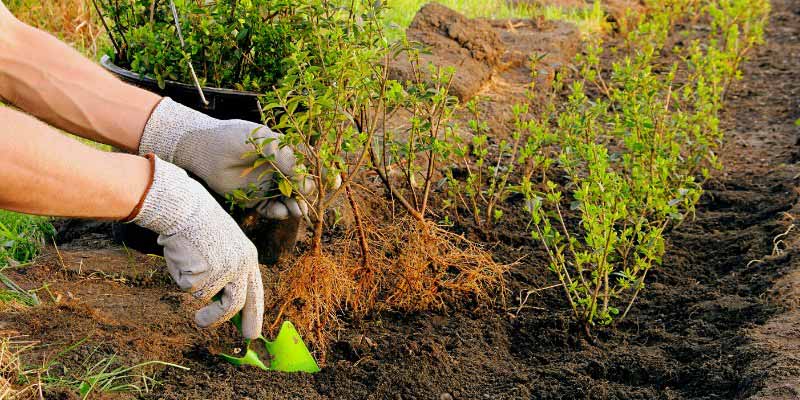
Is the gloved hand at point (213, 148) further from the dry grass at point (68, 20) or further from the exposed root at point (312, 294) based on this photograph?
the dry grass at point (68, 20)

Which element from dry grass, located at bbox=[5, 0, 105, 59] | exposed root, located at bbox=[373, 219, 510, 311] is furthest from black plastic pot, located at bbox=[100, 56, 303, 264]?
dry grass, located at bbox=[5, 0, 105, 59]

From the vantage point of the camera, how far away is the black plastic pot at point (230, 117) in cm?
259

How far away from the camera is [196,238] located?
6.50 feet

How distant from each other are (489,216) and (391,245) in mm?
691

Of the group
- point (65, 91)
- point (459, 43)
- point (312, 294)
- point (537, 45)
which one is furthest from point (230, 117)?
point (537, 45)

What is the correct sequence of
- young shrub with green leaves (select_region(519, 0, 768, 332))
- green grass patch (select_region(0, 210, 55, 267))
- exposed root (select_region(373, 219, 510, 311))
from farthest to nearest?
1. green grass patch (select_region(0, 210, 55, 267))
2. exposed root (select_region(373, 219, 510, 311))
3. young shrub with green leaves (select_region(519, 0, 768, 332))

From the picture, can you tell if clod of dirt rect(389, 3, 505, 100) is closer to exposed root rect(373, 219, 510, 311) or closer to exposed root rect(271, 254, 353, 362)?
exposed root rect(373, 219, 510, 311)

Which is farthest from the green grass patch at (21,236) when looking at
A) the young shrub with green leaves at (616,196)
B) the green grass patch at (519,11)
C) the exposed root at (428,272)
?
the green grass patch at (519,11)

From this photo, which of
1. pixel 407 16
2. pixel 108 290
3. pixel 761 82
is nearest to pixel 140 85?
pixel 108 290

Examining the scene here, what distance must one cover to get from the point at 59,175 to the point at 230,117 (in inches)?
36.6

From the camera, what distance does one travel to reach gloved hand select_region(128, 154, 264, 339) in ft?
6.32

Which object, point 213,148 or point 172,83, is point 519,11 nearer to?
point 172,83

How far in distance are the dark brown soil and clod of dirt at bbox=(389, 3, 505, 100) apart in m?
1.60

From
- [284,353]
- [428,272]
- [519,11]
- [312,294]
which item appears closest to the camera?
[284,353]
